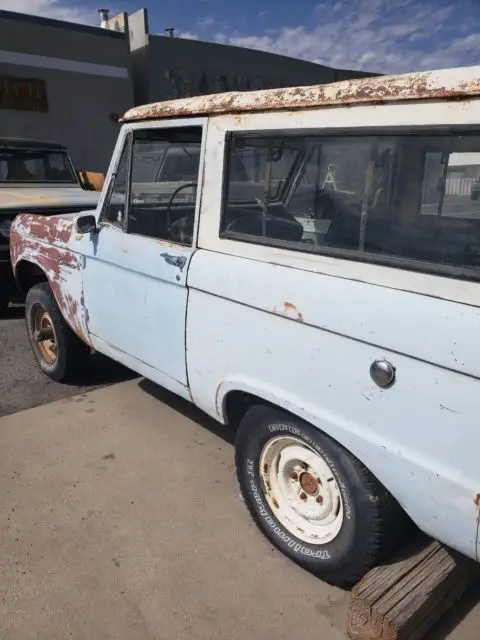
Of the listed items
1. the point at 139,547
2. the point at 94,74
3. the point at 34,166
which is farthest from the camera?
the point at 94,74

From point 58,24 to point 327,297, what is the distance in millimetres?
15481

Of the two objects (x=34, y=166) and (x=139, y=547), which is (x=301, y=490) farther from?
(x=34, y=166)

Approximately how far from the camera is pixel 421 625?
188 cm

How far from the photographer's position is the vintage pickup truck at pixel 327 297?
63.9 inches

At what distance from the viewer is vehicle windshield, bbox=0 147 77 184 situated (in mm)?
6922

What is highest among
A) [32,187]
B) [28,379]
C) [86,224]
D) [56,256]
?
[32,187]

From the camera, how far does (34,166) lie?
23.5 ft

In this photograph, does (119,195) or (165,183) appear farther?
(119,195)

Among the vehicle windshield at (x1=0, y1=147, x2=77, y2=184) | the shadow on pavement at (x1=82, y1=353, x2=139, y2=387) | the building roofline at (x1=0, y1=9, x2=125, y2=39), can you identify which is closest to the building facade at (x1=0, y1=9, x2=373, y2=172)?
the building roofline at (x1=0, y1=9, x2=125, y2=39)

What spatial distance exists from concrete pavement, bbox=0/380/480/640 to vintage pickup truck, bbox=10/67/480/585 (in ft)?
0.62

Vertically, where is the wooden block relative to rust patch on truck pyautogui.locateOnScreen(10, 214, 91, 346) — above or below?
below

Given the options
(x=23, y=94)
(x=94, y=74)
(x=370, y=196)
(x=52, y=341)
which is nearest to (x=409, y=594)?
(x=370, y=196)

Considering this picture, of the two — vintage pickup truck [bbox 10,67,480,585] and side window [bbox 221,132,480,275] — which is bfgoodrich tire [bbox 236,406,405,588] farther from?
side window [bbox 221,132,480,275]

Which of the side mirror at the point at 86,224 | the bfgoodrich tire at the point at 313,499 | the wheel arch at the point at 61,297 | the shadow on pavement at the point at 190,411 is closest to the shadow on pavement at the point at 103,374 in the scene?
the shadow on pavement at the point at 190,411
